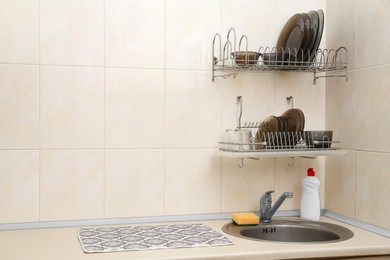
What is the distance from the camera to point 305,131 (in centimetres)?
229

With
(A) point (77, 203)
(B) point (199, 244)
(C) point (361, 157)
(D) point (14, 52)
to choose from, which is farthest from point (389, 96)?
(D) point (14, 52)

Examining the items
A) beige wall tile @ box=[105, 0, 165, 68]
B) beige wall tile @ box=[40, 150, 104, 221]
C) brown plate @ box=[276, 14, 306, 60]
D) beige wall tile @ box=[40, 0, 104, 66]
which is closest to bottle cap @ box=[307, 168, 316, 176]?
brown plate @ box=[276, 14, 306, 60]

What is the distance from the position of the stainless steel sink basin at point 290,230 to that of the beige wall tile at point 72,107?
0.71m

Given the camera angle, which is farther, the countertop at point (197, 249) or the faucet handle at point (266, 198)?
the faucet handle at point (266, 198)

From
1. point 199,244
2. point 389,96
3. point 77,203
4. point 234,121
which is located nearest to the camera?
point 199,244

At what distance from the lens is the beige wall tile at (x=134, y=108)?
2.22 metres

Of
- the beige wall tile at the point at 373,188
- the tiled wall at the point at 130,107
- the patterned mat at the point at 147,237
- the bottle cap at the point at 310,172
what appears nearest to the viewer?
the patterned mat at the point at 147,237

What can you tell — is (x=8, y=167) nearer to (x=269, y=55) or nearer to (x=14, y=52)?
(x=14, y=52)

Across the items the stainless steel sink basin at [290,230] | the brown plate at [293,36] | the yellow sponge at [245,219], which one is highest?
the brown plate at [293,36]

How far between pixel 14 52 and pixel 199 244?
1085mm

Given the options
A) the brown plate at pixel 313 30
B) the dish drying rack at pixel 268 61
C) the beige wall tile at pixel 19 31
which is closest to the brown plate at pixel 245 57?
the dish drying rack at pixel 268 61

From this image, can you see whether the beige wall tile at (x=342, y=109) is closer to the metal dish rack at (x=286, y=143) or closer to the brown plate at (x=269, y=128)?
the metal dish rack at (x=286, y=143)

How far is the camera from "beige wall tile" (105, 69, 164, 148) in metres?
2.22

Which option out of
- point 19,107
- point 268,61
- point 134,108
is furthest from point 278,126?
point 19,107
